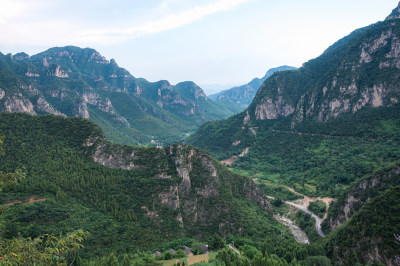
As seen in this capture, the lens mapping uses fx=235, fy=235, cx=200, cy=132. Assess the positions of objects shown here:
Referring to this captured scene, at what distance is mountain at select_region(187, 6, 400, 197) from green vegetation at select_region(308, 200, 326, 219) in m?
7.41

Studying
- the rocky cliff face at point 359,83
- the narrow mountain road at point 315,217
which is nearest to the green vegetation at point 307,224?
the narrow mountain road at point 315,217

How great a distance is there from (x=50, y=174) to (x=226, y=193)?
53.8 m

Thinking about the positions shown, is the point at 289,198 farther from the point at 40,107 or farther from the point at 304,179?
the point at 40,107

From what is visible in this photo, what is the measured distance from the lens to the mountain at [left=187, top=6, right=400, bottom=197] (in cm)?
10506

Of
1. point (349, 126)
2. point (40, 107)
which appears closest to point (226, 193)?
point (349, 126)

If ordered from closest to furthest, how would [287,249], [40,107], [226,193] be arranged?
[287,249] < [226,193] < [40,107]

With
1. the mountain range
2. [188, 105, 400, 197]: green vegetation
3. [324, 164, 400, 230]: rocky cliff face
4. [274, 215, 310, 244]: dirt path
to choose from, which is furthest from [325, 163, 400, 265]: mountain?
[188, 105, 400, 197]: green vegetation

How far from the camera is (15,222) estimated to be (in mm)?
50594

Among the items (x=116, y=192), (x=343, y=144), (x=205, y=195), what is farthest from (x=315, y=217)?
(x=116, y=192)

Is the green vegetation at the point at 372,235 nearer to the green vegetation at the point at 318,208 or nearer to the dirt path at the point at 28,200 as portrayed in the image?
the green vegetation at the point at 318,208

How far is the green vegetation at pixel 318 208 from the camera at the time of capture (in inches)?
3330

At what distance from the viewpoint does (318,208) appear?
286ft

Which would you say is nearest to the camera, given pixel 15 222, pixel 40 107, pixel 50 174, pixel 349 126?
pixel 15 222

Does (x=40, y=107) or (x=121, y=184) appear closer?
(x=121, y=184)
